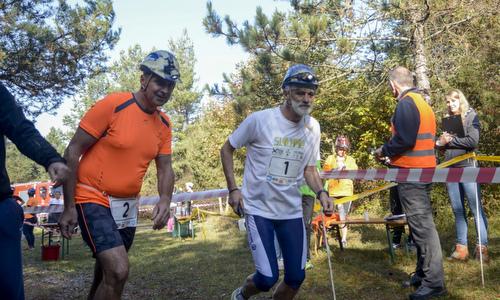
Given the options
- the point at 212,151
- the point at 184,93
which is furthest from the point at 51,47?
the point at 184,93

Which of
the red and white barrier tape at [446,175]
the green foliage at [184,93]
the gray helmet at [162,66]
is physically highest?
the green foliage at [184,93]

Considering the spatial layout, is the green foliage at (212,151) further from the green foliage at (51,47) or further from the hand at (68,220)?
the hand at (68,220)

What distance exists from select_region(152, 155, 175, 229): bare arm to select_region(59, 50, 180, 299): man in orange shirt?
3cm

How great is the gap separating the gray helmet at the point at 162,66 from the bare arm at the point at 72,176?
684mm

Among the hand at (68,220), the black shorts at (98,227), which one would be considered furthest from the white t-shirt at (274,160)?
the hand at (68,220)

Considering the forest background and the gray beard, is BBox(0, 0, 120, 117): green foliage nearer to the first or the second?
the forest background

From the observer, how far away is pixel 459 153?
21.2 feet

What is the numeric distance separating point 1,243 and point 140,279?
5258 mm

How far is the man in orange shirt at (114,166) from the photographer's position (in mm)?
3449

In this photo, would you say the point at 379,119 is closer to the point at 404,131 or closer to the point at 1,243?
the point at 404,131

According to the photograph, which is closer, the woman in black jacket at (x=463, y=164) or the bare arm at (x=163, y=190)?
the bare arm at (x=163, y=190)

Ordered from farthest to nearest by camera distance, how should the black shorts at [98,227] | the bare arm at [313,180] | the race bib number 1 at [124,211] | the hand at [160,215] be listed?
the bare arm at [313,180], the hand at [160,215], the race bib number 1 at [124,211], the black shorts at [98,227]

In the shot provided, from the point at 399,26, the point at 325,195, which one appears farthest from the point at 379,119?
the point at 325,195

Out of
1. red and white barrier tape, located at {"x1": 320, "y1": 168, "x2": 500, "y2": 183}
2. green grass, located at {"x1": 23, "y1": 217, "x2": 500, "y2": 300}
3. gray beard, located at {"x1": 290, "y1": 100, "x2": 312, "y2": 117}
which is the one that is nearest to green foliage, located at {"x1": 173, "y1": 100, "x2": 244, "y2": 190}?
green grass, located at {"x1": 23, "y1": 217, "x2": 500, "y2": 300}
